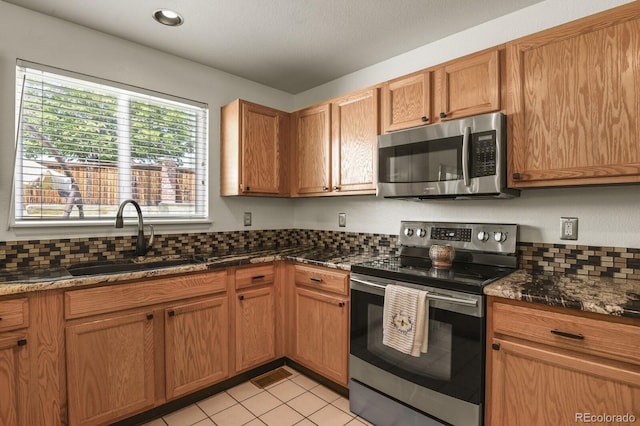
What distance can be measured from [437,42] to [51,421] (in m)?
3.20

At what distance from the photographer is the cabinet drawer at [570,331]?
1.21 meters

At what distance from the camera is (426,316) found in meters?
1.67

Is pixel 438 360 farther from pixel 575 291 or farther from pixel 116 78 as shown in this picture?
pixel 116 78

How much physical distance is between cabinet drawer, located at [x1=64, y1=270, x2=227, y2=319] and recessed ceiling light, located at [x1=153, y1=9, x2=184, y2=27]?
1.62m

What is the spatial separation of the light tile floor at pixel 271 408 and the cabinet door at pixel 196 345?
0.42 feet

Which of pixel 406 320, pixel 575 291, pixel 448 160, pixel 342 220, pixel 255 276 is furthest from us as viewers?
pixel 342 220

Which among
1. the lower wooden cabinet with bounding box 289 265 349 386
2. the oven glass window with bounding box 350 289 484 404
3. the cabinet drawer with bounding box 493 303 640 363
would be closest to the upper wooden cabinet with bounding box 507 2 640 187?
the cabinet drawer with bounding box 493 303 640 363

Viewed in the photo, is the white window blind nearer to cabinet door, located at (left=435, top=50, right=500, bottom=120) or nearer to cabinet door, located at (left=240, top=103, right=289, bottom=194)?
cabinet door, located at (left=240, top=103, right=289, bottom=194)

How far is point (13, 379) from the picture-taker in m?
1.53

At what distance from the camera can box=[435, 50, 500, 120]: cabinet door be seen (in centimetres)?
183

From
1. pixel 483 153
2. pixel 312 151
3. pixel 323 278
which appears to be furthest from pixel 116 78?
pixel 483 153

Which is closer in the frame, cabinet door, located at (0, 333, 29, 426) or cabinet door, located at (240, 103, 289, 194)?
cabinet door, located at (0, 333, 29, 426)

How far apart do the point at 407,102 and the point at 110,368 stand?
236cm

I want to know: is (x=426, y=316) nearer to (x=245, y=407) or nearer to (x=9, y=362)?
(x=245, y=407)
